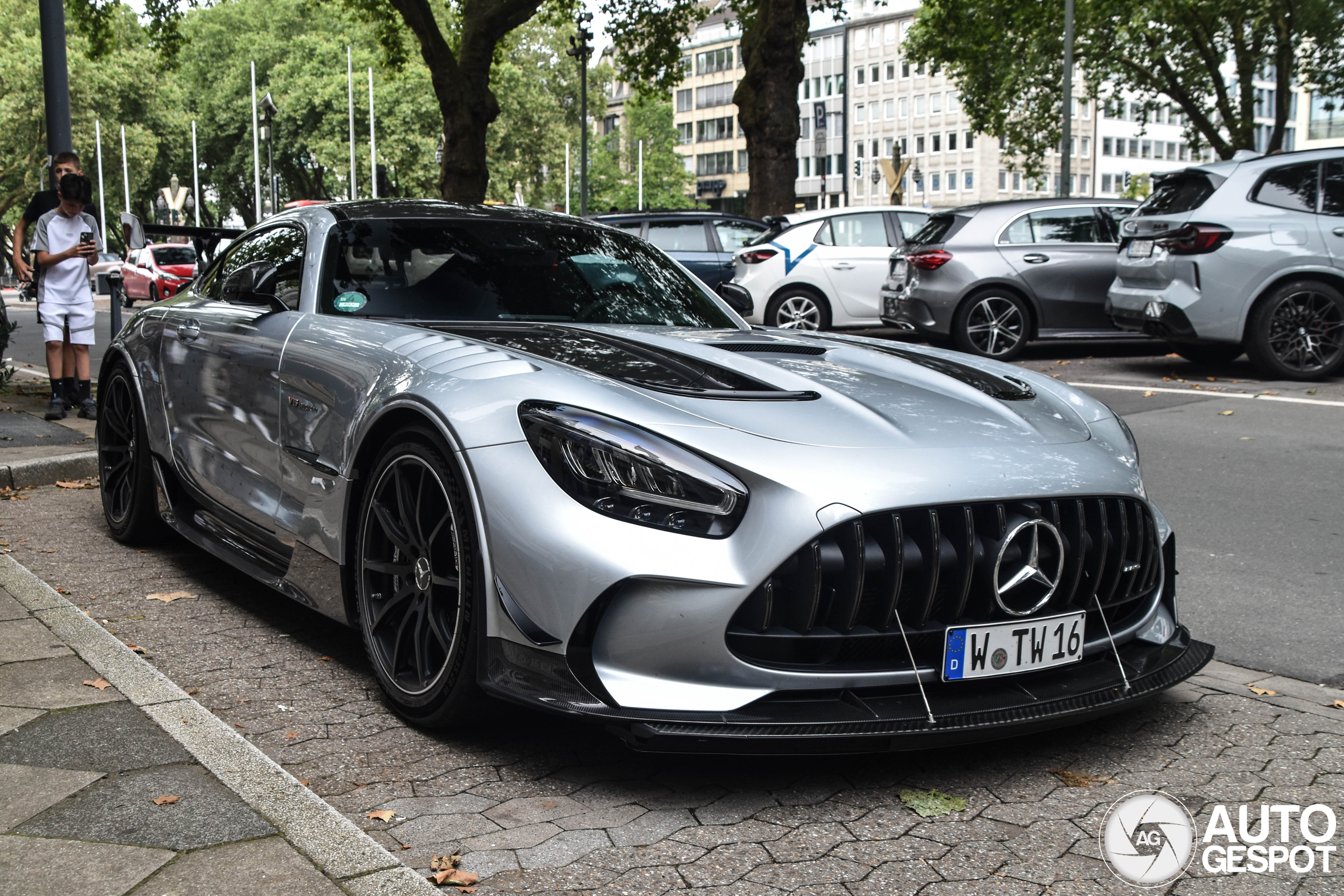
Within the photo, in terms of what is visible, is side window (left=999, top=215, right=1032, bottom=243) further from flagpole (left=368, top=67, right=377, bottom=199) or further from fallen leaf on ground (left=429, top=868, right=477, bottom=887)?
flagpole (left=368, top=67, right=377, bottom=199)

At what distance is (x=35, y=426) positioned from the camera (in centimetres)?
877

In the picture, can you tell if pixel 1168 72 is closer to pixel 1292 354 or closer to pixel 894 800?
pixel 1292 354

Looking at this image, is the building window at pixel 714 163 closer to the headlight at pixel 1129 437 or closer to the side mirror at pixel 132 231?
the side mirror at pixel 132 231

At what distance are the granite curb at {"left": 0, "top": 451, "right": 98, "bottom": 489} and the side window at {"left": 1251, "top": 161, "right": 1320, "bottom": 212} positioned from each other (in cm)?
913

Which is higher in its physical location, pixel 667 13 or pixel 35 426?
pixel 667 13

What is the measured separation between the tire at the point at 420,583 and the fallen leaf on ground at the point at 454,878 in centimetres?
65

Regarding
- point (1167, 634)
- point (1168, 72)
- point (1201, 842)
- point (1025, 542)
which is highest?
point (1168, 72)

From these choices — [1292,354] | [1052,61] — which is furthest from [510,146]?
[1292,354]

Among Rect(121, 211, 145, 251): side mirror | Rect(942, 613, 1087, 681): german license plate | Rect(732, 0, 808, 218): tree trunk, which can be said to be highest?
Rect(732, 0, 808, 218): tree trunk

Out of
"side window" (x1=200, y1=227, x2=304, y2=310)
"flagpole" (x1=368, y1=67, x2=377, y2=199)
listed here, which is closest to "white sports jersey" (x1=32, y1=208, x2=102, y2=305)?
"side window" (x1=200, y1=227, x2=304, y2=310)

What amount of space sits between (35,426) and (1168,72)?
1155 inches

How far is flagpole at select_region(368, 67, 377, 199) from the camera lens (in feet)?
190

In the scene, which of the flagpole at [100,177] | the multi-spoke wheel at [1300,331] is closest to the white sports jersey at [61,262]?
the multi-spoke wheel at [1300,331]

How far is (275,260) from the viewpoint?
4.89 m
